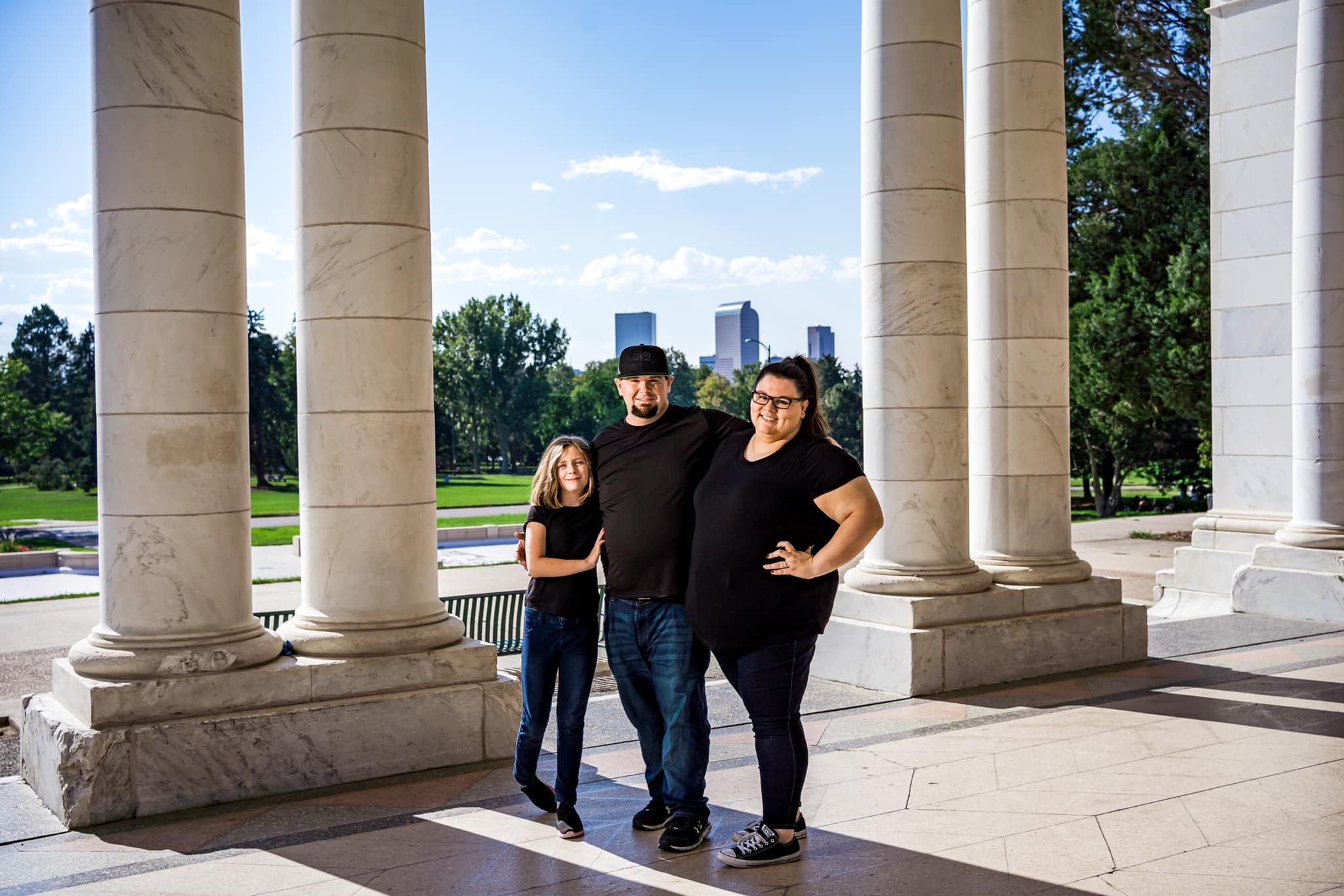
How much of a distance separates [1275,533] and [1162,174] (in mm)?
29541

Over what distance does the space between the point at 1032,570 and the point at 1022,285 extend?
3.60 metres

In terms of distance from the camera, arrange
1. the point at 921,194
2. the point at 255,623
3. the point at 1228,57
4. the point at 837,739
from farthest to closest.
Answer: the point at 1228,57 → the point at 921,194 → the point at 837,739 → the point at 255,623

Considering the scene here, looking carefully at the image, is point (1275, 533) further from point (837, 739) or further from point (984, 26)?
point (837, 739)

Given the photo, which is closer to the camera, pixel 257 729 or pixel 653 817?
pixel 653 817

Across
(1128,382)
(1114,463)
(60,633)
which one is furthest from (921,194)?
(1114,463)

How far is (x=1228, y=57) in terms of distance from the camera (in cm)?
2203

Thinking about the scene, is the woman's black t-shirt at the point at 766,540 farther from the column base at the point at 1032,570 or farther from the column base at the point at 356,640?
the column base at the point at 1032,570

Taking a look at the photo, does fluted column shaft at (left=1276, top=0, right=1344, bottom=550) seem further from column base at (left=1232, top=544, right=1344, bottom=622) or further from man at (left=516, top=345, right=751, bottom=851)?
man at (left=516, top=345, right=751, bottom=851)

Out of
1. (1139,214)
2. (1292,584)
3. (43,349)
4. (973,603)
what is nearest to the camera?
(973,603)

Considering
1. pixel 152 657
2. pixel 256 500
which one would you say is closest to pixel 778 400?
pixel 152 657

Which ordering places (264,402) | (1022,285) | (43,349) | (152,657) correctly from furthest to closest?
(43,349) < (264,402) < (1022,285) < (152,657)

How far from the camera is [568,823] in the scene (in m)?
8.52

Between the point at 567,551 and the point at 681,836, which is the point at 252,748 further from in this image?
the point at 681,836

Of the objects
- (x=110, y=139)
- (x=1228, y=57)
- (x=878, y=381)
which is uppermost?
(x=1228, y=57)
